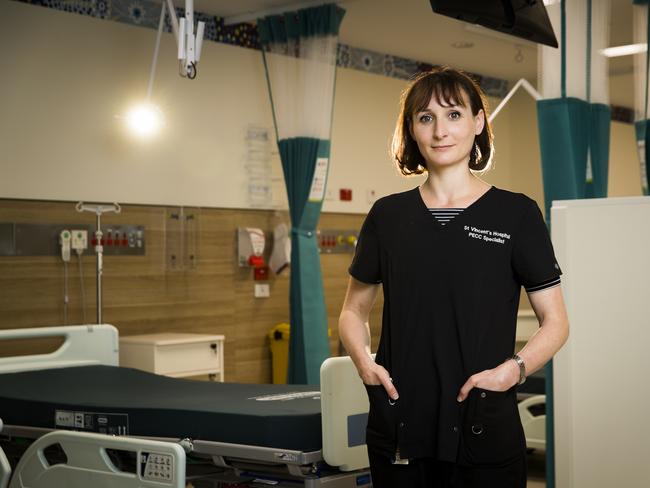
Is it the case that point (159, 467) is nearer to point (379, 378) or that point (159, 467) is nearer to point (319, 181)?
point (379, 378)

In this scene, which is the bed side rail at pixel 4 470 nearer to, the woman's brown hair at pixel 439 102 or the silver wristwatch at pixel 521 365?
the woman's brown hair at pixel 439 102

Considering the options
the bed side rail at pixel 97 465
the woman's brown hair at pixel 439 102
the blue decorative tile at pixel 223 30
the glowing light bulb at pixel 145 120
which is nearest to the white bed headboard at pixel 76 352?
the bed side rail at pixel 97 465

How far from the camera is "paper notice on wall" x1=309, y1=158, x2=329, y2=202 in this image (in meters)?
6.16

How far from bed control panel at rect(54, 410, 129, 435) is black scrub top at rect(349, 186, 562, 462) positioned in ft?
5.75

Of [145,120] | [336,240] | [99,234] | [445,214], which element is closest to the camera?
[445,214]

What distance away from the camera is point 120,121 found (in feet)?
19.8

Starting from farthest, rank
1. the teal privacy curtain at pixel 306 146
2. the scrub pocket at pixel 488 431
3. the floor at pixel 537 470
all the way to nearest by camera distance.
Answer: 1. the teal privacy curtain at pixel 306 146
2. the floor at pixel 537 470
3. the scrub pocket at pixel 488 431

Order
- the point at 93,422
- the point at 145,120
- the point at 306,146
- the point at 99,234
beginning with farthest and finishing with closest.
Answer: the point at 306,146 < the point at 145,120 < the point at 99,234 < the point at 93,422

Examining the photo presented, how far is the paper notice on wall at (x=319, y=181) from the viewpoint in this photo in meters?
6.16

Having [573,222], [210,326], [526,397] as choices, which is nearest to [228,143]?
[210,326]

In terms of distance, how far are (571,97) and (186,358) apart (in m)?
2.83

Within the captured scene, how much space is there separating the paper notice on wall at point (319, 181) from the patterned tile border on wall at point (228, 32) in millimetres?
1275

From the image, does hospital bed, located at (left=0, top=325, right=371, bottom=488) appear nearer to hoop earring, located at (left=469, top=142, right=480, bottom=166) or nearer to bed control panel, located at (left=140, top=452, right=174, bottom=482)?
bed control panel, located at (left=140, top=452, right=174, bottom=482)

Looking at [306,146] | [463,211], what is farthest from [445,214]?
[306,146]
